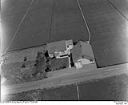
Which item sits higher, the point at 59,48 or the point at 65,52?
the point at 59,48

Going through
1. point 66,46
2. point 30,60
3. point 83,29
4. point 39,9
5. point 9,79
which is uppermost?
point 39,9

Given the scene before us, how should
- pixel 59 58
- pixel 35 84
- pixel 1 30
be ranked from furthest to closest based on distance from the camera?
pixel 1 30, pixel 59 58, pixel 35 84

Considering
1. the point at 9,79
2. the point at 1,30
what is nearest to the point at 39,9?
the point at 1,30

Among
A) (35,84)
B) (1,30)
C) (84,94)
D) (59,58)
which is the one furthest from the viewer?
(1,30)

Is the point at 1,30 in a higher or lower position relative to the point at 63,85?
higher

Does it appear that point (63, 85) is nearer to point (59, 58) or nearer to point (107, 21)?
point (59, 58)

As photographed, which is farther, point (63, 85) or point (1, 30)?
point (1, 30)

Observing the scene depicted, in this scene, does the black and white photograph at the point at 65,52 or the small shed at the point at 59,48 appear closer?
the black and white photograph at the point at 65,52

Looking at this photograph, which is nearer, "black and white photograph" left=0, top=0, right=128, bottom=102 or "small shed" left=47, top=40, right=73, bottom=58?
"black and white photograph" left=0, top=0, right=128, bottom=102
